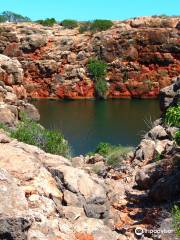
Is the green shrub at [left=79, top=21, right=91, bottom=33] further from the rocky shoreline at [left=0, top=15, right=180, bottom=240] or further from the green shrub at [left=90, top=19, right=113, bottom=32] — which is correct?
the rocky shoreline at [left=0, top=15, right=180, bottom=240]

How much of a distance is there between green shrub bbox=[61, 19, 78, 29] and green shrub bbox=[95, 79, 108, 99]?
731 inches

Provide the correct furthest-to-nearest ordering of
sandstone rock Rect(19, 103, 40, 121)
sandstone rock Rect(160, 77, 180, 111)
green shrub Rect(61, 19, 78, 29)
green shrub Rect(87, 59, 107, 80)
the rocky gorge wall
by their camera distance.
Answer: green shrub Rect(61, 19, 78, 29), green shrub Rect(87, 59, 107, 80), the rocky gorge wall, sandstone rock Rect(19, 103, 40, 121), sandstone rock Rect(160, 77, 180, 111)

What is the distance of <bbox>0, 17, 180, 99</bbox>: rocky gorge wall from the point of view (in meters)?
81.2

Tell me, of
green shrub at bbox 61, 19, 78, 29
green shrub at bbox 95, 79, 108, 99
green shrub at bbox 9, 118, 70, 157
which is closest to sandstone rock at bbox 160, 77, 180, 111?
green shrub at bbox 9, 118, 70, 157

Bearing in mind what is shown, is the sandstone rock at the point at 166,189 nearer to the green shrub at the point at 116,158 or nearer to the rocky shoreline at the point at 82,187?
the rocky shoreline at the point at 82,187

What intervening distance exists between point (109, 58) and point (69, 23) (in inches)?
624

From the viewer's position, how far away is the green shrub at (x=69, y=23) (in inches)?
3745

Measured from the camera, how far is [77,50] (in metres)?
84.5

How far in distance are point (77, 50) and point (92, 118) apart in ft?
93.4

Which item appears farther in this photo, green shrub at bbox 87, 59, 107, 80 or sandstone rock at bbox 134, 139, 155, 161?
green shrub at bbox 87, 59, 107, 80

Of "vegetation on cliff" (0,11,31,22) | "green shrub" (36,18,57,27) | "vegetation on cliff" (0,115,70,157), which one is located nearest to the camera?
"vegetation on cliff" (0,115,70,157)

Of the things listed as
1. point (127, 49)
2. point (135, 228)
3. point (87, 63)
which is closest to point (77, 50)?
point (87, 63)

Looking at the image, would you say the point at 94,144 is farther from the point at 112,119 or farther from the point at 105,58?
the point at 105,58

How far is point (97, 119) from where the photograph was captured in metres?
57.9
